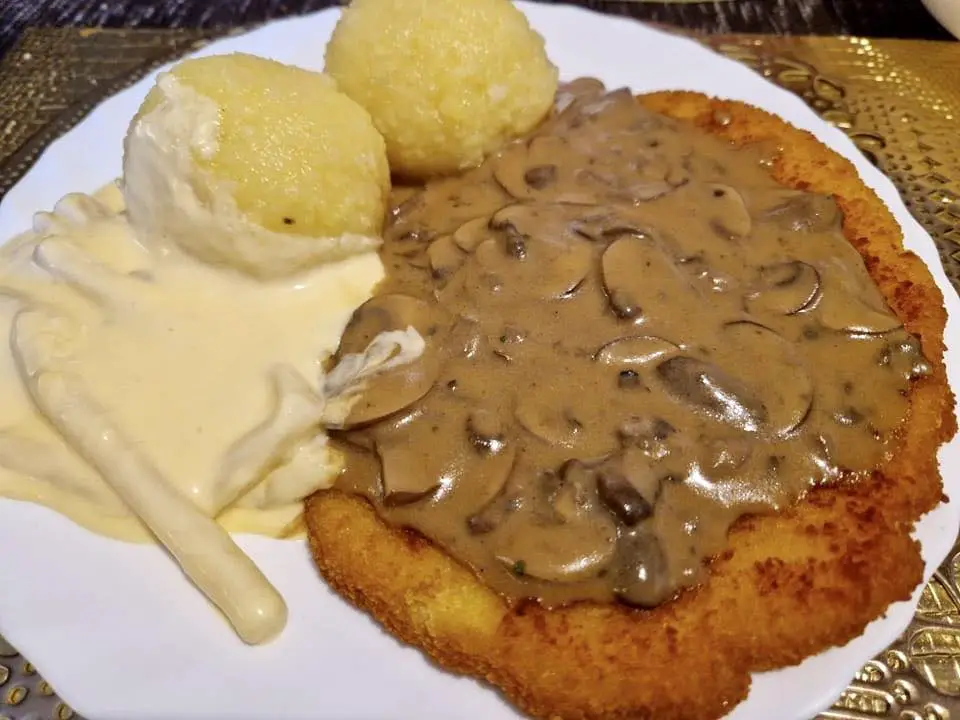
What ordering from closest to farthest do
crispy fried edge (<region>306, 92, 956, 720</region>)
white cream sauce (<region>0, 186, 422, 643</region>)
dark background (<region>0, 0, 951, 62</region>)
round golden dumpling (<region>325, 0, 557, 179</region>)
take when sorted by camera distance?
crispy fried edge (<region>306, 92, 956, 720</region>), white cream sauce (<region>0, 186, 422, 643</region>), round golden dumpling (<region>325, 0, 557, 179</region>), dark background (<region>0, 0, 951, 62</region>)

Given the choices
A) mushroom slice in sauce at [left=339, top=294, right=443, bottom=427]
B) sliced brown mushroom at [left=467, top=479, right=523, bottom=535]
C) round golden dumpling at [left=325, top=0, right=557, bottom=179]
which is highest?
round golden dumpling at [left=325, top=0, right=557, bottom=179]

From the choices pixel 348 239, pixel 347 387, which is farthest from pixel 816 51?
pixel 347 387

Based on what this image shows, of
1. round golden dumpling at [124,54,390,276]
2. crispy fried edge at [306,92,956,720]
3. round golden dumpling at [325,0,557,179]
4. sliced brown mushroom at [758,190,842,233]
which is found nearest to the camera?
crispy fried edge at [306,92,956,720]

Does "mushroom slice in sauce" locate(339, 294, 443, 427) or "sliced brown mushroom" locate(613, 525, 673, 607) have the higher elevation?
"mushroom slice in sauce" locate(339, 294, 443, 427)

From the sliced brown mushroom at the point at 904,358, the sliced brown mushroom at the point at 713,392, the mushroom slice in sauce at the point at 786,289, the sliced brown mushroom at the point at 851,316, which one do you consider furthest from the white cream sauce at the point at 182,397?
the sliced brown mushroom at the point at 904,358

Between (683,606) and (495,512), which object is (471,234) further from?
(683,606)

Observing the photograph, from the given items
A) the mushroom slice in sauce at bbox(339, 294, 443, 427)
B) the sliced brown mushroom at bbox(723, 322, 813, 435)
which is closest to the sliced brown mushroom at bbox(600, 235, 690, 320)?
the sliced brown mushroom at bbox(723, 322, 813, 435)

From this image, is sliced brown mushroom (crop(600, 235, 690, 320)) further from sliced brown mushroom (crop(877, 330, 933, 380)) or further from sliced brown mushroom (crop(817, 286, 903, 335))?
sliced brown mushroom (crop(877, 330, 933, 380))
